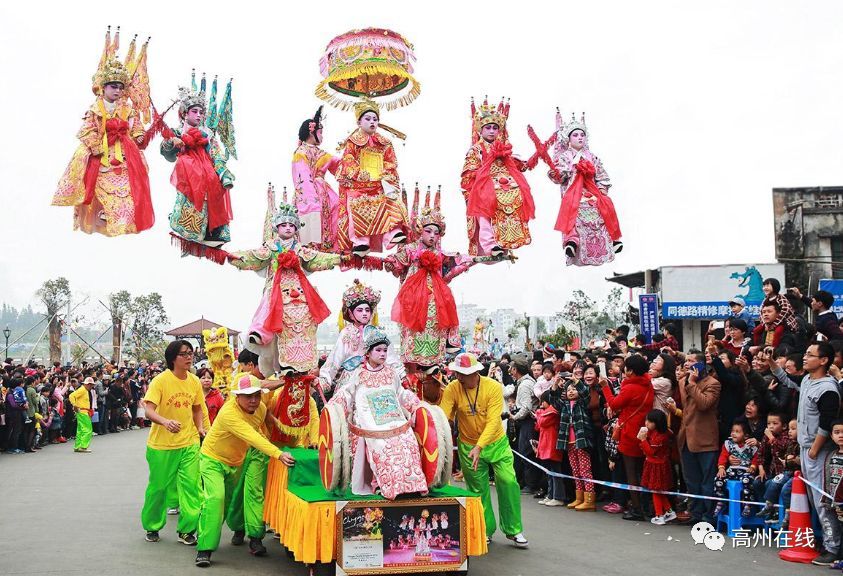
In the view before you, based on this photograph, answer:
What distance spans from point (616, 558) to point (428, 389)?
2.16 meters

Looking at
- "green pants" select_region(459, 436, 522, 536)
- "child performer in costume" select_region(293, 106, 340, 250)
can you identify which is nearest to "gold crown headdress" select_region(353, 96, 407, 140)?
"child performer in costume" select_region(293, 106, 340, 250)

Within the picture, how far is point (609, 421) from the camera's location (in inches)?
350

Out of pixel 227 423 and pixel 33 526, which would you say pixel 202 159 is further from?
pixel 33 526

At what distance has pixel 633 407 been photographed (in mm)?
8414

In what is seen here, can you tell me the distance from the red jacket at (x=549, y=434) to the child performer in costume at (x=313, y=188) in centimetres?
316

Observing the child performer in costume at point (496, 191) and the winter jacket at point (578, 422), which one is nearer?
the child performer in costume at point (496, 191)

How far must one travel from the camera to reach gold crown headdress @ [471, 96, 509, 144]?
804cm

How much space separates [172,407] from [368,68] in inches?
136

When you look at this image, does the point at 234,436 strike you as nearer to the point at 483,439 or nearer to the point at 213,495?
the point at 213,495

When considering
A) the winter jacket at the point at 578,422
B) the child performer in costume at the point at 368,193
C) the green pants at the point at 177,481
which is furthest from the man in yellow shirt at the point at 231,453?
the winter jacket at the point at 578,422

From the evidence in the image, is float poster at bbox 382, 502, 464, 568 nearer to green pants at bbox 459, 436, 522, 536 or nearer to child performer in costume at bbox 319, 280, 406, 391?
green pants at bbox 459, 436, 522, 536

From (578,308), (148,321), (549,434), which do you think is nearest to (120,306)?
(148,321)

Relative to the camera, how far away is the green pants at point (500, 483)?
7.10 metres

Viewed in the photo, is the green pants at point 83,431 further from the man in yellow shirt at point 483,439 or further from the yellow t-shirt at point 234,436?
the man in yellow shirt at point 483,439
